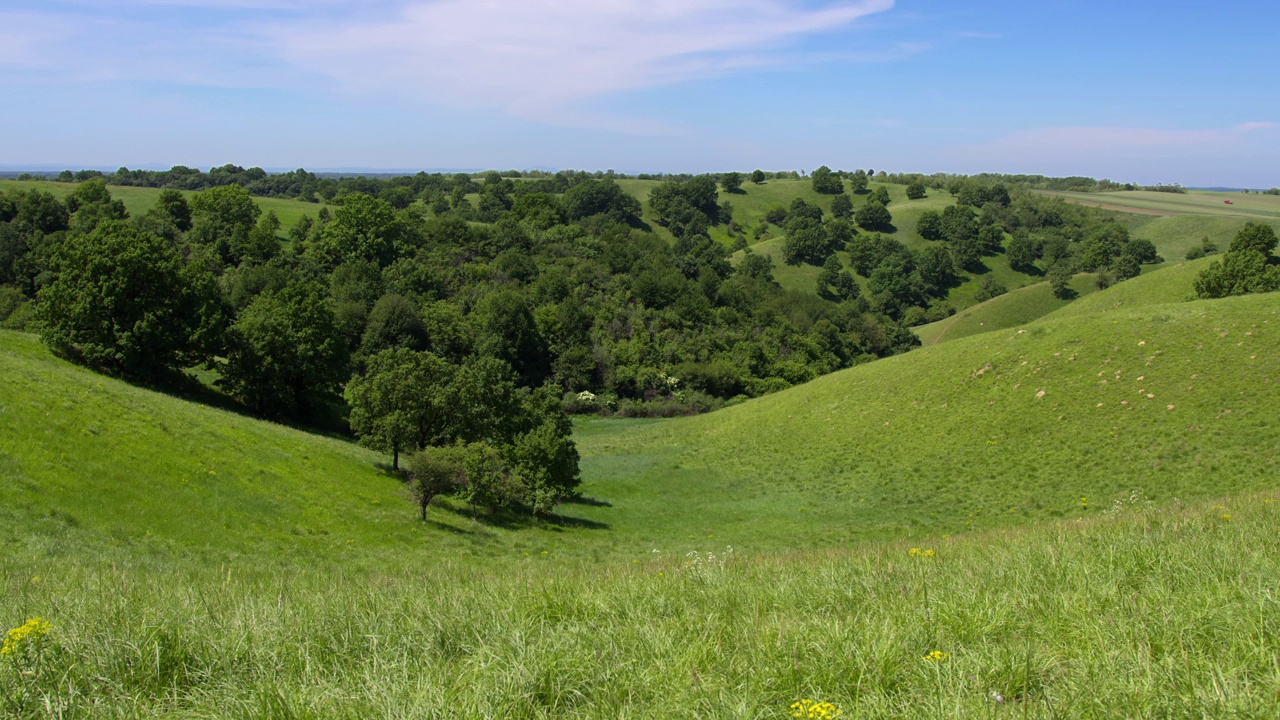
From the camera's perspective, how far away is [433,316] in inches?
3157

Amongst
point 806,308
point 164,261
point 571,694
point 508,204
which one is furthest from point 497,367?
point 508,204

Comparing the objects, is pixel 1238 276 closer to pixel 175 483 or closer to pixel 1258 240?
pixel 1258 240

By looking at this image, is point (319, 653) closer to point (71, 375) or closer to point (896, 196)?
point (71, 375)

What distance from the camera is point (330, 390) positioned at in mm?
48719

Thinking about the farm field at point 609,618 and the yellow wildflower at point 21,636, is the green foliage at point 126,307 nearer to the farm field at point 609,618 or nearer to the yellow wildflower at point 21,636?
the farm field at point 609,618

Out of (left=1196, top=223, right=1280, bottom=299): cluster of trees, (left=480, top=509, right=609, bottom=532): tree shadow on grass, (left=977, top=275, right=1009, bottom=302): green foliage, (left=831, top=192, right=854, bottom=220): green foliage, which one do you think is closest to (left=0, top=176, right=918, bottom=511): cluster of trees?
(left=480, top=509, right=609, bottom=532): tree shadow on grass

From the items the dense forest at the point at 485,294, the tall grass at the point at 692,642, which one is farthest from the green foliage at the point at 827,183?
the tall grass at the point at 692,642

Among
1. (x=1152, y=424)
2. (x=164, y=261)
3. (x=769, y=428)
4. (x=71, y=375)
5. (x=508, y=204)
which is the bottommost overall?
(x=769, y=428)

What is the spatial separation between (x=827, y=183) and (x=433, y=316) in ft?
463

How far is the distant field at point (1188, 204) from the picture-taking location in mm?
149250

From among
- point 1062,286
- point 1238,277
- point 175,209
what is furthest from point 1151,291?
point 175,209

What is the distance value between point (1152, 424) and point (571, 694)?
3584 centimetres

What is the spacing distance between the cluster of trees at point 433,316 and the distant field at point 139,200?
14.6ft

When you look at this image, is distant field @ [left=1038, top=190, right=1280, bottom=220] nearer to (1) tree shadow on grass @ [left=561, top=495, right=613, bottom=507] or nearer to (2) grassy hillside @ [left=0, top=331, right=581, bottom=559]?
(1) tree shadow on grass @ [left=561, top=495, right=613, bottom=507]
